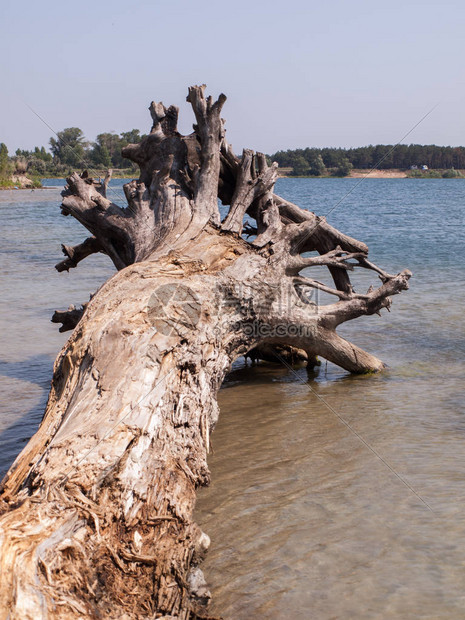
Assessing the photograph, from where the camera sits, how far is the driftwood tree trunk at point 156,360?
2.45m

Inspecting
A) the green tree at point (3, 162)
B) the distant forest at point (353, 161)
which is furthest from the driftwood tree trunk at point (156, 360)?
the distant forest at point (353, 161)

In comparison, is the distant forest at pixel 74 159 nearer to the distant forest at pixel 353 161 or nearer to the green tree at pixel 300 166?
the distant forest at pixel 353 161

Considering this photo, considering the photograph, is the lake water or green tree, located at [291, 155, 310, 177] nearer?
the lake water

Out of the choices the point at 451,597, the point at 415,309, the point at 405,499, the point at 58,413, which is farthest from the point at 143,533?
the point at 415,309

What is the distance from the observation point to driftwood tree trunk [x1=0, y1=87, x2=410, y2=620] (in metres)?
2.45

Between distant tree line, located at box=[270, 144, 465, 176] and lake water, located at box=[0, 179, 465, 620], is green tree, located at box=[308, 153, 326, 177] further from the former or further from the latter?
lake water, located at box=[0, 179, 465, 620]

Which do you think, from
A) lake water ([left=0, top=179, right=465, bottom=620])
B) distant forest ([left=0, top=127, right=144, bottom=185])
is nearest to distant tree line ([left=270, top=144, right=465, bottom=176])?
distant forest ([left=0, top=127, right=144, bottom=185])

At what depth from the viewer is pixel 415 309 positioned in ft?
31.7

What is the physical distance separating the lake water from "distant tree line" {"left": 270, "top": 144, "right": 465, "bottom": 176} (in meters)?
99.8

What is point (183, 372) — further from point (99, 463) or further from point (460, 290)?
point (460, 290)

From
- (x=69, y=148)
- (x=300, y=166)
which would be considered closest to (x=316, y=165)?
(x=300, y=166)

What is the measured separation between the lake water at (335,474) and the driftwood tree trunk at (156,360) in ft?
1.16

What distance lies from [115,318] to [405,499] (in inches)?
85.5

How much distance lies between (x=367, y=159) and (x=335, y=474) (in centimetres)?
10696
